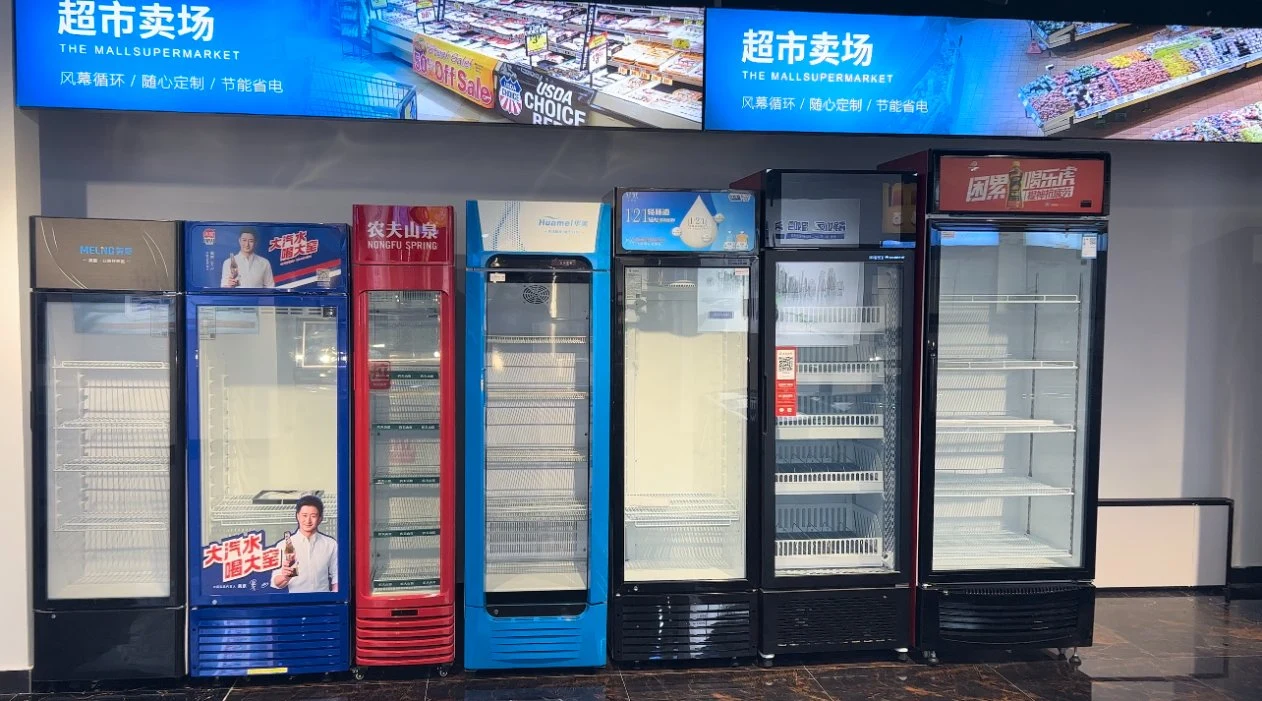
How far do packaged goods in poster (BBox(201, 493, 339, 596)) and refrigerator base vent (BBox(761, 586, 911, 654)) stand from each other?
200 centimetres

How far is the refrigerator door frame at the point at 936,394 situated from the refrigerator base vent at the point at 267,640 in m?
2.69

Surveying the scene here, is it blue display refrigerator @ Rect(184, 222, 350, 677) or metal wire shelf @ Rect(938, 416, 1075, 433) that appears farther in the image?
metal wire shelf @ Rect(938, 416, 1075, 433)

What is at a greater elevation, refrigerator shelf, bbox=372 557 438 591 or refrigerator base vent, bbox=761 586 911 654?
Answer: refrigerator shelf, bbox=372 557 438 591

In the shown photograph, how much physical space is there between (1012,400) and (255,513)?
3.74 metres

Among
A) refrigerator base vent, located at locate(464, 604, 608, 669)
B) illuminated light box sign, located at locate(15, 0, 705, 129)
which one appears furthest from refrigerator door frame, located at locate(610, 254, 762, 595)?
illuminated light box sign, located at locate(15, 0, 705, 129)

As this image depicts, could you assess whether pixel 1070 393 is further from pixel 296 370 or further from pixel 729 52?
pixel 296 370

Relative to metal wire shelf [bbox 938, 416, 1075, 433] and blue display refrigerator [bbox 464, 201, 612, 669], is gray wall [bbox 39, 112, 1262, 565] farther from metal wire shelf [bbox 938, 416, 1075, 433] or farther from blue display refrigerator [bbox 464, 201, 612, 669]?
metal wire shelf [bbox 938, 416, 1075, 433]

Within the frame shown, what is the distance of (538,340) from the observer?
4.35m

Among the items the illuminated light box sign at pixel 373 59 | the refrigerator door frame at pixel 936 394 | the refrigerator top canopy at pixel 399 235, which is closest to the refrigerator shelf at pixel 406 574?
the refrigerator top canopy at pixel 399 235

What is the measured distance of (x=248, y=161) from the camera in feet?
15.6

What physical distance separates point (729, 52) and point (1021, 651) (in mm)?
3186

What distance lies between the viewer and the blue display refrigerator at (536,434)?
414 cm

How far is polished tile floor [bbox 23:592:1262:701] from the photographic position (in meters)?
4.03

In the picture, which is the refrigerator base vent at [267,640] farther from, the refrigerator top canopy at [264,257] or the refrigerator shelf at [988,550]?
the refrigerator shelf at [988,550]
